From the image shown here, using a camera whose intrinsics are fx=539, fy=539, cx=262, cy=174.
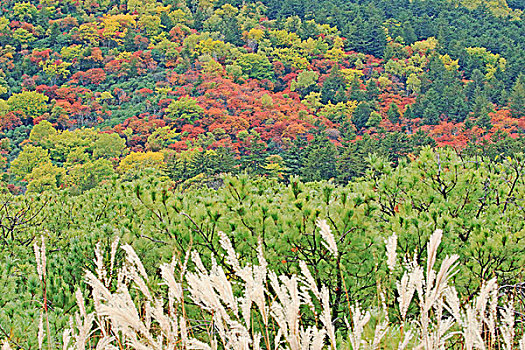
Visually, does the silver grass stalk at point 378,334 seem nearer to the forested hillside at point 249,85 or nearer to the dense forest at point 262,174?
the dense forest at point 262,174

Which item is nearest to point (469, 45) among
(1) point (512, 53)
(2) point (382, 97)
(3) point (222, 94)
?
(1) point (512, 53)

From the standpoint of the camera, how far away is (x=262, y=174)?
79.2ft

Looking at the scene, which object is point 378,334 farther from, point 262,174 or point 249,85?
point 249,85

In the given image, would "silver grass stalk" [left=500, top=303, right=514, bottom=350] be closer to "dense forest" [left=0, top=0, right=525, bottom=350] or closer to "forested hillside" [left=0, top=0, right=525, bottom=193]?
"dense forest" [left=0, top=0, right=525, bottom=350]

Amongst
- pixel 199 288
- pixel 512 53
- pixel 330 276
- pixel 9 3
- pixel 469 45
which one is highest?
pixel 9 3

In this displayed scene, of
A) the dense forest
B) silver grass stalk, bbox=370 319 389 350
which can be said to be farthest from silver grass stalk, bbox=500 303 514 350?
silver grass stalk, bbox=370 319 389 350

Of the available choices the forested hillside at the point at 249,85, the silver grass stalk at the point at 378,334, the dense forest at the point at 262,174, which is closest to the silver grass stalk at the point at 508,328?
the dense forest at the point at 262,174

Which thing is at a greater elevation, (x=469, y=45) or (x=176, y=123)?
(x=469, y=45)

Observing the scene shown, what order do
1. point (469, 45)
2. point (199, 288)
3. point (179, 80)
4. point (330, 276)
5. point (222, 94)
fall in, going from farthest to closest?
point (469, 45) → point (179, 80) → point (222, 94) → point (330, 276) → point (199, 288)

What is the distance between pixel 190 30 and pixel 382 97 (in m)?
19.4

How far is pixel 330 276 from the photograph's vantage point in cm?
281

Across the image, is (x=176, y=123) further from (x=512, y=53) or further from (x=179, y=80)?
(x=512, y=53)

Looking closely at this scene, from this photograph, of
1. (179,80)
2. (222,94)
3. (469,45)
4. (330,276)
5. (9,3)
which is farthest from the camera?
(9,3)

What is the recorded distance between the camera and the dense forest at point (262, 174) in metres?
1.34
